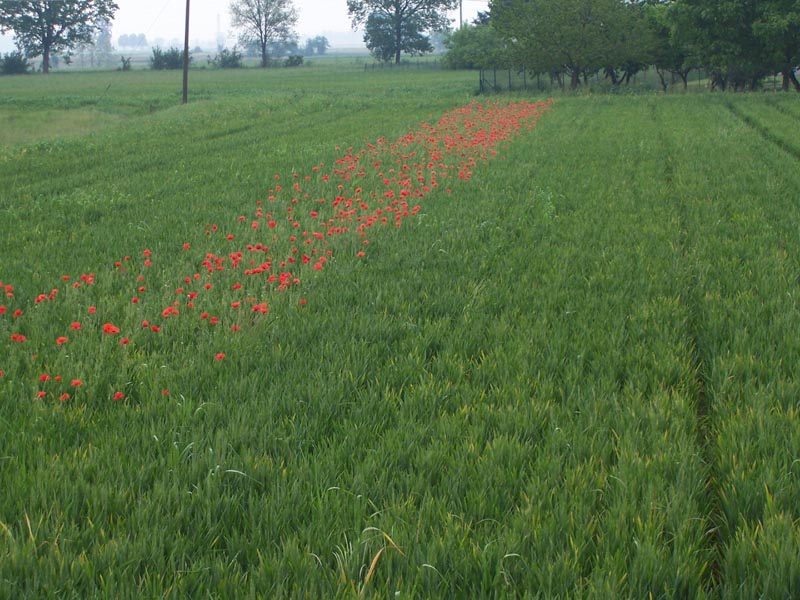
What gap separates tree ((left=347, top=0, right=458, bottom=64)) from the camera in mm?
86000

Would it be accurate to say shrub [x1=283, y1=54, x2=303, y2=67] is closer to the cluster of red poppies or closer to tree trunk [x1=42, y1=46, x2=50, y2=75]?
tree trunk [x1=42, y1=46, x2=50, y2=75]

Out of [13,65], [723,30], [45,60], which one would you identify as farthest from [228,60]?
[723,30]

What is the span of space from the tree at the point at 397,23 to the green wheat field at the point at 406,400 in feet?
269

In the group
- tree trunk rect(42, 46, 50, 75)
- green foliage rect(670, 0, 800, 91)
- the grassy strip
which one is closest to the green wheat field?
the grassy strip

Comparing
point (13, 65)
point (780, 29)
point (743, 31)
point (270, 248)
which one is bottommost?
point (270, 248)

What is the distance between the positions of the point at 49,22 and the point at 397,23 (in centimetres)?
3941

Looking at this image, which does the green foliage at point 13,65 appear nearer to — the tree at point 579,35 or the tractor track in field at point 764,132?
the tree at point 579,35

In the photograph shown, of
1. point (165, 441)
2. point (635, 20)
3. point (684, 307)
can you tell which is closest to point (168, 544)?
point (165, 441)

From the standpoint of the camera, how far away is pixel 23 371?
4.21 m

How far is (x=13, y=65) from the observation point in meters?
69.9

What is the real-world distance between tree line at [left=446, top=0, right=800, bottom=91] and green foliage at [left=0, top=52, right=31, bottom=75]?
165 feet

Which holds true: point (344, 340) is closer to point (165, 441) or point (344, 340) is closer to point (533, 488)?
point (165, 441)

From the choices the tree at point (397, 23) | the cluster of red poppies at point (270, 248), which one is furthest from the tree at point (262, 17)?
the cluster of red poppies at point (270, 248)

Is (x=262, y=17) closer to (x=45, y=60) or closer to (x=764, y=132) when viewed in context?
(x=45, y=60)
